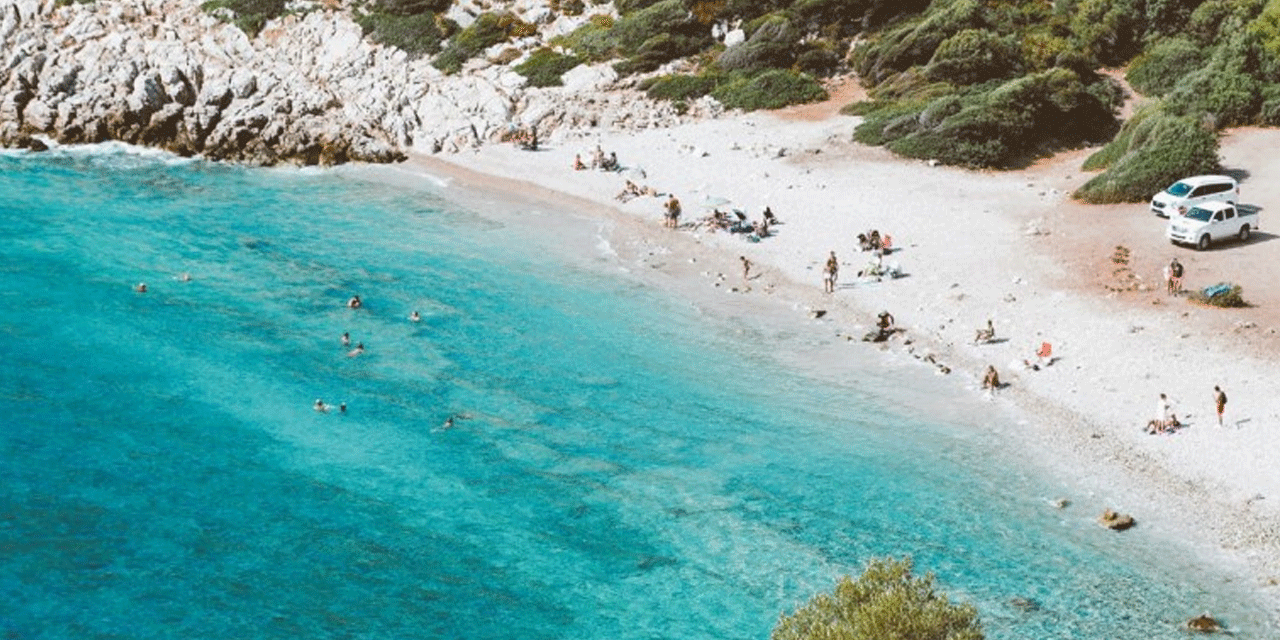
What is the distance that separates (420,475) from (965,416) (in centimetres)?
1809

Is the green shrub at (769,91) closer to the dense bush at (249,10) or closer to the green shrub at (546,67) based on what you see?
the green shrub at (546,67)

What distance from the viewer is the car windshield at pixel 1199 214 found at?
4706 cm

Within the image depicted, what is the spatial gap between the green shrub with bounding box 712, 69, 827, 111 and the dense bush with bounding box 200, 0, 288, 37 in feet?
109

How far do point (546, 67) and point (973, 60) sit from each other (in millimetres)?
27036

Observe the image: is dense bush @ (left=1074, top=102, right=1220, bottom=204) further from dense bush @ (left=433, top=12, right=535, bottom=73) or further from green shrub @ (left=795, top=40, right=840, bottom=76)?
dense bush @ (left=433, top=12, right=535, bottom=73)

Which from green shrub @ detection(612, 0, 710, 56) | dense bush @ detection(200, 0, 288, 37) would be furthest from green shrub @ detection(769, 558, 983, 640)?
dense bush @ detection(200, 0, 288, 37)

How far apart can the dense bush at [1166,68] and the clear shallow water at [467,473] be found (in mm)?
36387

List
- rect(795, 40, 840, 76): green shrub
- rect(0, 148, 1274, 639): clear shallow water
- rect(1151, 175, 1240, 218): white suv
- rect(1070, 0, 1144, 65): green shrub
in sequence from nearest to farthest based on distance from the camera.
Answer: rect(0, 148, 1274, 639): clear shallow water < rect(1151, 175, 1240, 218): white suv < rect(1070, 0, 1144, 65): green shrub < rect(795, 40, 840, 76): green shrub

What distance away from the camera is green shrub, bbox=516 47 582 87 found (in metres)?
72.4

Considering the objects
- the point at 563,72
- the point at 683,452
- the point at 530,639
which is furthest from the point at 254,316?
the point at 563,72

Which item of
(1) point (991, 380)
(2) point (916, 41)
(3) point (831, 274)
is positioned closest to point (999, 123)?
(2) point (916, 41)

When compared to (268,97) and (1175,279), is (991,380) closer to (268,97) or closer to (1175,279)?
(1175,279)

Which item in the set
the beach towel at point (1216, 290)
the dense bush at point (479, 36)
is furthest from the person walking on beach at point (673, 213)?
the dense bush at point (479, 36)

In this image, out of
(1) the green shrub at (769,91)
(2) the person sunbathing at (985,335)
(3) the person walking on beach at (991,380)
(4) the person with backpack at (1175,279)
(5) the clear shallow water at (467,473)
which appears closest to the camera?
(5) the clear shallow water at (467,473)
